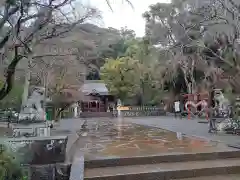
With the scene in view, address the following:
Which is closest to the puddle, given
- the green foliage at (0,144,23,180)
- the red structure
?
the green foliage at (0,144,23,180)

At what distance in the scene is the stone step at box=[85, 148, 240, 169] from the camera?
6.74 m

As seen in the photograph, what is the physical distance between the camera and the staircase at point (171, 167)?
6047 millimetres

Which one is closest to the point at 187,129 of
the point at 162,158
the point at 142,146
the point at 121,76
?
the point at 142,146

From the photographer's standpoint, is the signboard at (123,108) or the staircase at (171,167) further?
the signboard at (123,108)

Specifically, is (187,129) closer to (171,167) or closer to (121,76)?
Answer: (171,167)

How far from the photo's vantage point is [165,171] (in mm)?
6121

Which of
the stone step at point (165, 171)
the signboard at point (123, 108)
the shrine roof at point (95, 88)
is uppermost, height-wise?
the shrine roof at point (95, 88)

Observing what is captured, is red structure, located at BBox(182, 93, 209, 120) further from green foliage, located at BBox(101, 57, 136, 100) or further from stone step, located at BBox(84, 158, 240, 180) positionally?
stone step, located at BBox(84, 158, 240, 180)

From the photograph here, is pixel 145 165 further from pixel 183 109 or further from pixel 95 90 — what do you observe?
pixel 95 90

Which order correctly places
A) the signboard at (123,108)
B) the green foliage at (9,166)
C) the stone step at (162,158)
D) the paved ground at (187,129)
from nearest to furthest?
1. the green foliage at (9,166)
2. the stone step at (162,158)
3. the paved ground at (187,129)
4. the signboard at (123,108)

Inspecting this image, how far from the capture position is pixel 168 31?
2809 cm

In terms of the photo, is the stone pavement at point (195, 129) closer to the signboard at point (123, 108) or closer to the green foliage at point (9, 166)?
the green foliage at point (9, 166)

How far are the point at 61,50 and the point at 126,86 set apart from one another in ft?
71.2

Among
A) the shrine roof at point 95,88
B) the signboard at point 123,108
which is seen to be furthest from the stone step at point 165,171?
the shrine roof at point 95,88
